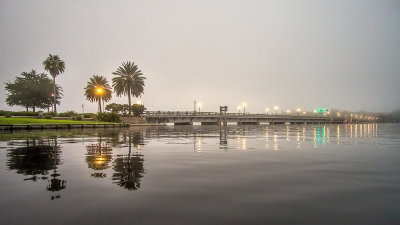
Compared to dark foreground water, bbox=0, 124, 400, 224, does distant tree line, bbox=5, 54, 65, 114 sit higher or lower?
higher

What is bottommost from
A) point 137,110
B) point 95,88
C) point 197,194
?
point 197,194

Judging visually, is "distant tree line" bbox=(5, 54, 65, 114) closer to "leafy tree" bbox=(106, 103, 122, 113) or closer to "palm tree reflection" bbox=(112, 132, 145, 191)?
"leafy tree" bbox=(106, 103, 122, 113)

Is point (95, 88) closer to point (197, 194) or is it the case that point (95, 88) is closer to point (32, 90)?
point (32, 90)

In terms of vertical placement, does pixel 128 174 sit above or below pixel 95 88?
below

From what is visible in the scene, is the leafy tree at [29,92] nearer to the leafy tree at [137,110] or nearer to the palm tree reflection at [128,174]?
the leafy tree at [137,110]

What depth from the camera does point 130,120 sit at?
9506 centimetres

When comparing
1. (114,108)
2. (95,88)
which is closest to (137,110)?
(114,108)

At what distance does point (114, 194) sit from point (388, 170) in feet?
29.9

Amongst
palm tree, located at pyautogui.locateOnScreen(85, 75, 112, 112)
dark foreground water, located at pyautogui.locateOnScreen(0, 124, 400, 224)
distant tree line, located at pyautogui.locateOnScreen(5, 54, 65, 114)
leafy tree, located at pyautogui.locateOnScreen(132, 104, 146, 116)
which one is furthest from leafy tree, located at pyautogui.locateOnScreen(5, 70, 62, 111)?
dark foreground water, located at pyautogui.locateOnScreen(0, 124, 400, 224)

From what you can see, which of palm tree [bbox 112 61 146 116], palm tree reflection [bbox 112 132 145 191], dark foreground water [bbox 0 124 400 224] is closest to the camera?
dark foreground water [bbox 0 124 400 224]

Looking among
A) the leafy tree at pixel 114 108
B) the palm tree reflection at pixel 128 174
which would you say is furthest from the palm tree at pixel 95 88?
the palm tree reflection at pixel 128 174

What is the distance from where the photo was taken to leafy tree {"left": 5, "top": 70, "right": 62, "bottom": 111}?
10462cm

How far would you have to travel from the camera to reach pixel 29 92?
104 metres

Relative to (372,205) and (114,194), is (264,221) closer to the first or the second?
(372,205)
